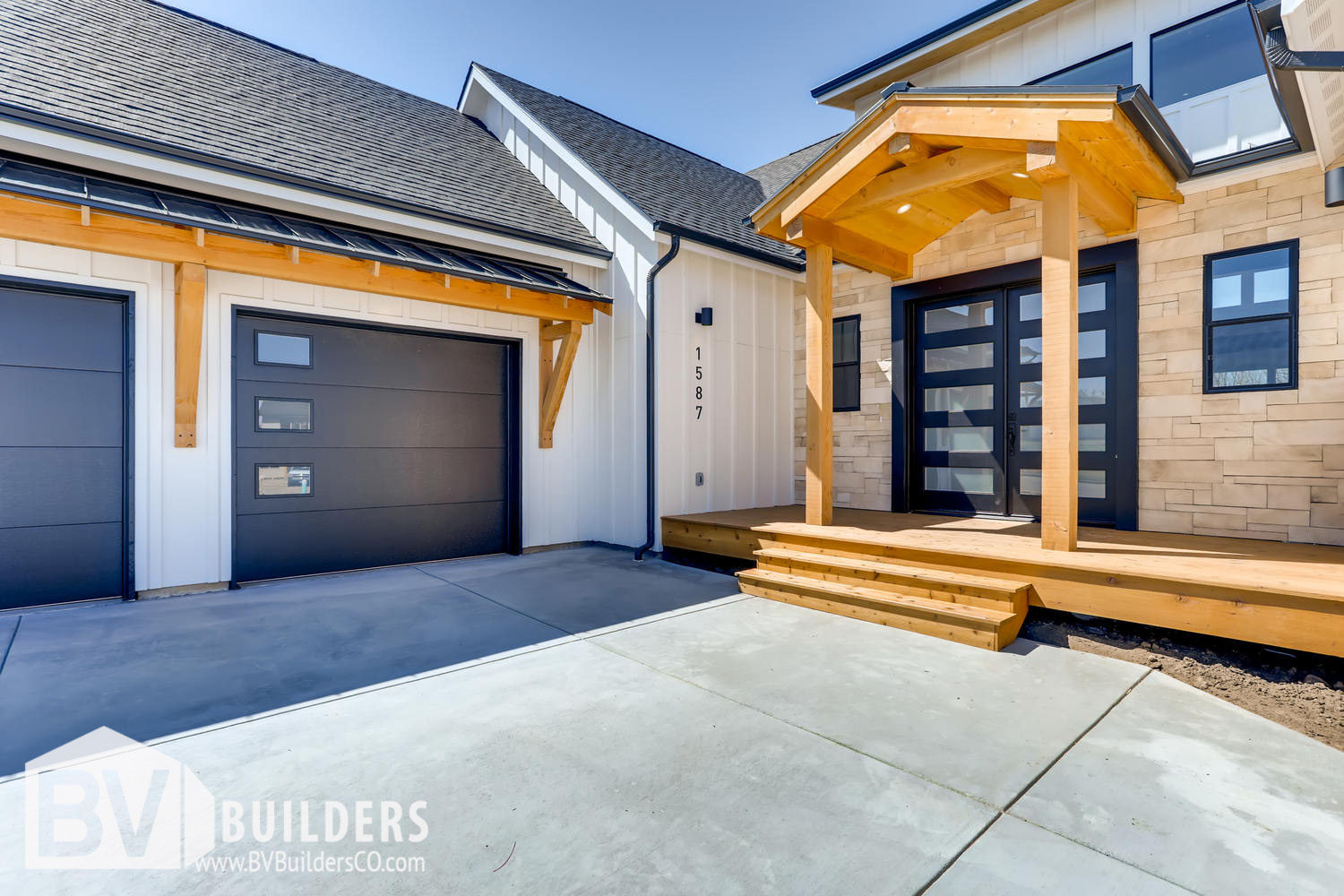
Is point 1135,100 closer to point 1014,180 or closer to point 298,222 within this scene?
point 1014,180

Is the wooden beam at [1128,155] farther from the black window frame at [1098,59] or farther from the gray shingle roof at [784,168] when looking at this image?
the gray shingle roof at [784,168]

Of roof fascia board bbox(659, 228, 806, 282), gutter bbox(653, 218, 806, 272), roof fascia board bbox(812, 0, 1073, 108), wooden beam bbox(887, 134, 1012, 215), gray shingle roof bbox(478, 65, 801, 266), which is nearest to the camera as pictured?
wooden beam bbox(887, 134, 1012, 215)

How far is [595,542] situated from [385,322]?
307cm

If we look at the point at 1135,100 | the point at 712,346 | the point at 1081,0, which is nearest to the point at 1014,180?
the point at 1135,100

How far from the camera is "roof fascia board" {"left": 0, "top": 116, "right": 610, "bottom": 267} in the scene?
4023 mm

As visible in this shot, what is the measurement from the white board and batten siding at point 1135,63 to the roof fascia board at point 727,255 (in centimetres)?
236

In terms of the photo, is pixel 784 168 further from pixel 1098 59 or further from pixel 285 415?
pixel 285 415

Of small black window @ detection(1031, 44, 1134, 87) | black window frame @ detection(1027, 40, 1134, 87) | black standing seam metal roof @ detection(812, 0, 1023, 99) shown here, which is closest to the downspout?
black standing seam metal roof @ detection(812, 0, 1023, 99)

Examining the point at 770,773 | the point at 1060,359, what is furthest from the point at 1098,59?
the point at 770,773

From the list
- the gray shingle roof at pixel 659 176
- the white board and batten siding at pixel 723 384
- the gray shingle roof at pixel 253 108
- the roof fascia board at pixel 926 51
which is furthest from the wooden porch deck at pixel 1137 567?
the roof fascia board at pixel 926 51

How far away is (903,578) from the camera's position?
4.25 m

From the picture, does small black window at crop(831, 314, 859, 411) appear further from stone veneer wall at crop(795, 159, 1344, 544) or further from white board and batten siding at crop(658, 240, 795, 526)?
stone veneer wall at crop(795, 159, 1344, 544)

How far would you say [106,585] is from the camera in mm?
4551

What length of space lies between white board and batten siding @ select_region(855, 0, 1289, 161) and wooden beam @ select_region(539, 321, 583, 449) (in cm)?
436
